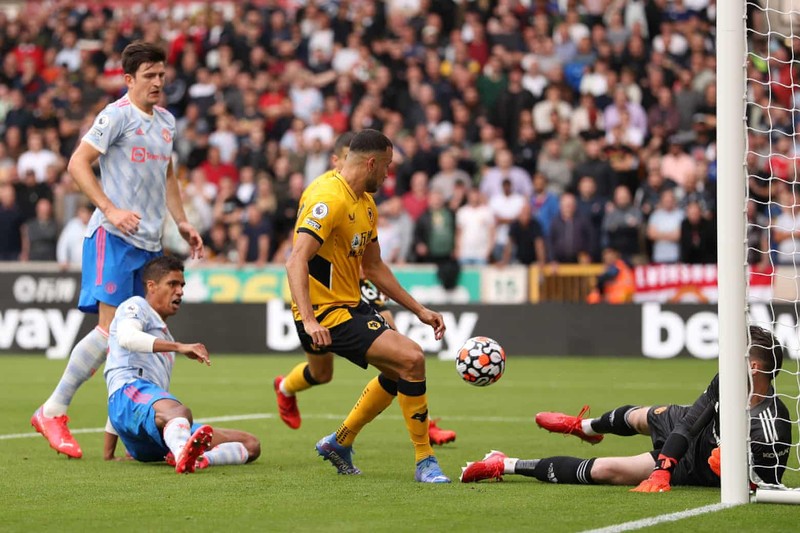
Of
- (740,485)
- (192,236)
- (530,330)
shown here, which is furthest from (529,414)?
(530,330)

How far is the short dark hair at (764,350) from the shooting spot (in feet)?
22.7

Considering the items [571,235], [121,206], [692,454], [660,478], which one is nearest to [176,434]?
[121,206]

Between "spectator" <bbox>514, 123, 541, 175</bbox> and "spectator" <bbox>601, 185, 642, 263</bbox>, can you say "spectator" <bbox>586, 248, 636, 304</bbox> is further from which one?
"spectator" <bbox>514, 123, 541, 175</bbox>

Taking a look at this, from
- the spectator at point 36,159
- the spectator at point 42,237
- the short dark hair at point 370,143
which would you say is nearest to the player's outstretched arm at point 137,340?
the short dark hair at point 370,143

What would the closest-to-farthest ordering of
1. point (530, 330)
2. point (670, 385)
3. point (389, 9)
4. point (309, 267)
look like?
1. point (309, 267)
2. point (670, 385)
3. point (530, 330)
4. point (389, 9)

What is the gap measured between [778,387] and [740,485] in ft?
23.5

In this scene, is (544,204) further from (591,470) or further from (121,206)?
(591,470)

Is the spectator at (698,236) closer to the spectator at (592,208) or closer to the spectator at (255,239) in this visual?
the spectator at (592,208)

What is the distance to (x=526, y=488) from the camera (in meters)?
7.13

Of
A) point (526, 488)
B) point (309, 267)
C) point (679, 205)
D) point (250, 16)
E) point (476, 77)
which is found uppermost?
point (250, 16)

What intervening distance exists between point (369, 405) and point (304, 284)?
3.12 ft

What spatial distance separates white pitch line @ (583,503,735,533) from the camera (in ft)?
18.4

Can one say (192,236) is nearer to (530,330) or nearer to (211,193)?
(530,330)

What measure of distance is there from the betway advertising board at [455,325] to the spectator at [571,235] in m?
0.95
